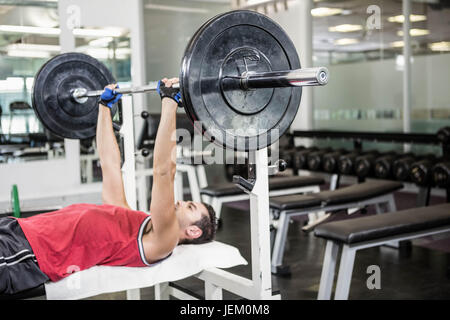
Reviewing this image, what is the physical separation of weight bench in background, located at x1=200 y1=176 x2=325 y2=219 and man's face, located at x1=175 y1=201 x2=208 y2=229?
2.01 m

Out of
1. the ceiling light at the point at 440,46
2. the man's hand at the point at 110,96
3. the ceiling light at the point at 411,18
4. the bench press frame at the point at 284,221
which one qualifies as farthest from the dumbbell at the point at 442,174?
the man's hand at the point at 110,96

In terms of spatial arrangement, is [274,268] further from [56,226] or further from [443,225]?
[56,226]

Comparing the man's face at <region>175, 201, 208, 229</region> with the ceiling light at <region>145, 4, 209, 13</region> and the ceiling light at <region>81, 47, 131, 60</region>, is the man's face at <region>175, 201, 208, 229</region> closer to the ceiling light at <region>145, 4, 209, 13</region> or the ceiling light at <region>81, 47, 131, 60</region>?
the ceiling light at <region>81, 47, 131, 60</region>

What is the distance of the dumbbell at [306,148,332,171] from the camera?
5348 mm

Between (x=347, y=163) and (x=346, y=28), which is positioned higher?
(x=346, y=28)

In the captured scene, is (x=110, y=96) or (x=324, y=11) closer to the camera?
(x=110, y=96)

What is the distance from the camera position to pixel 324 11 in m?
6.96

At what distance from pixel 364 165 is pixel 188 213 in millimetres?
3203

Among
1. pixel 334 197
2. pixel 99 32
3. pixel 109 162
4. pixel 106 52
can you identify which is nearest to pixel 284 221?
pixel 334 197

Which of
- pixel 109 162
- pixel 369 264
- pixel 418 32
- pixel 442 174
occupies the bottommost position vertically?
pixel 369 264

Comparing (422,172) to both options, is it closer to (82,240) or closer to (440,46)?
(440,46)

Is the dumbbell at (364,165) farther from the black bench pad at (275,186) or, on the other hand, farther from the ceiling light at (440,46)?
the ceiling light at (440,46)

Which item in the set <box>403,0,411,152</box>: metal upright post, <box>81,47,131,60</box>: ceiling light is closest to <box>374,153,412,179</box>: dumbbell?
<box>403,0,411,152</box>: metal upright post
